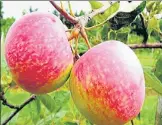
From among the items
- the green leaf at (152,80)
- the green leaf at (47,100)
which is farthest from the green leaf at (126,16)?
the green leaf at (47,100)

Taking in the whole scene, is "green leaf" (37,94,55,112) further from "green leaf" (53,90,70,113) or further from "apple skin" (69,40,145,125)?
"apple skin" (69,40,145,125)

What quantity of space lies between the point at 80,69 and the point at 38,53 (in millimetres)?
77

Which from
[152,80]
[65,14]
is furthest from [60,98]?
[65,14]

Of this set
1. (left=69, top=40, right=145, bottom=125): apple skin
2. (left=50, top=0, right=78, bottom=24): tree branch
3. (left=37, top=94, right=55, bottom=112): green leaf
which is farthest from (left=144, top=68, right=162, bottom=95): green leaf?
(left=37, top=94, right=55, bottom=112): green leaf

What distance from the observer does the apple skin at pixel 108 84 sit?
0.75 meters

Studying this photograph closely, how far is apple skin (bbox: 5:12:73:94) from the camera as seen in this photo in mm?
736

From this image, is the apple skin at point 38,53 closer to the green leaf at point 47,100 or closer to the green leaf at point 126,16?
the green leaf at point 126,16

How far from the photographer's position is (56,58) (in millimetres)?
751

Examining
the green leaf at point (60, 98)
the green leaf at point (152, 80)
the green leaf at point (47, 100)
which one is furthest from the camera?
the green leaf at point (60, 98)

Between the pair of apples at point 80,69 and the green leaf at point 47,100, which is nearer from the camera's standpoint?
the pair of apples at point 80,69

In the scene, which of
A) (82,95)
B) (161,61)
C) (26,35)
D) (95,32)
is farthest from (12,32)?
(95,32)

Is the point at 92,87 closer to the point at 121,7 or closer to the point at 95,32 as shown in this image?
the point at 121,7

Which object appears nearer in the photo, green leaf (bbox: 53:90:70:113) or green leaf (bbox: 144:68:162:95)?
green leaf (bbox: 144:68:162:95)

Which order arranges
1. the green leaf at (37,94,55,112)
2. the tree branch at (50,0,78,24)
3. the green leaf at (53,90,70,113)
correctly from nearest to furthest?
the tree branch at (50,0,78,24)
the green leaf at (37,94,55,112)
the green leaf at (53,90,70,113)
